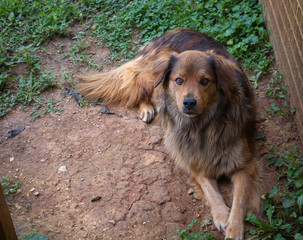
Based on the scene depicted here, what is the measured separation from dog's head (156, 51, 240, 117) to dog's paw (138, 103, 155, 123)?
1.12m

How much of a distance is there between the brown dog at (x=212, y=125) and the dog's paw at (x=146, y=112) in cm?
50

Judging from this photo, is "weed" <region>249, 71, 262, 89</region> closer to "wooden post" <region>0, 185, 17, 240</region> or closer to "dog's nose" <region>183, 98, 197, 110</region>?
"dog's nose" <region>183, 98, 197, 110</region>

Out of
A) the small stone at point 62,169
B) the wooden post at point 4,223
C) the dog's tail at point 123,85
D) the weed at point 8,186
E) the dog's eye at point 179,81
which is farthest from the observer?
the dog's tail at point 123,85

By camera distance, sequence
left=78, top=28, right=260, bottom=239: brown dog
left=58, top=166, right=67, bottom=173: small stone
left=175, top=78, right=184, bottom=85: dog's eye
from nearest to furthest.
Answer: left=78, top=28, right=260, bottom=239: brown dog < left=175, top=78, right=184, bottom=85: dog's eye < left=58, top=166, right=67, bottom=173: small stone

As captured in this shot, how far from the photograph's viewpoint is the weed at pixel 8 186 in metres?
3.85

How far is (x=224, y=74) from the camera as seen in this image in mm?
3521

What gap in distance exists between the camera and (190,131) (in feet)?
12.6

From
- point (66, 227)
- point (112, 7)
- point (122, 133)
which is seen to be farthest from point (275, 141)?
point (112, 7)

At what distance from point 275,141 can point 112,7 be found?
4017 mm

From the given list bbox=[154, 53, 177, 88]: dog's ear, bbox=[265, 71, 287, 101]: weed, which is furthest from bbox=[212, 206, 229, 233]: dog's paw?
bbox=[265, 71, 287, 101]: weed

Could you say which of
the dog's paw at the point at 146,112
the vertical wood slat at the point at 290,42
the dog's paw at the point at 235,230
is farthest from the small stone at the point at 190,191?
the vertical wood slat at the point at 290,42

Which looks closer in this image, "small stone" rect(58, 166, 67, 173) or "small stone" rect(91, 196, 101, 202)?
"small stone" rect(91, 196, 101, 202)

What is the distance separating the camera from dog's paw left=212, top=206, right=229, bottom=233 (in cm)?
336

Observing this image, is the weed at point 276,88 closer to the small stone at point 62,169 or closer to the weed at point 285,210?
the weed at point 285,210
